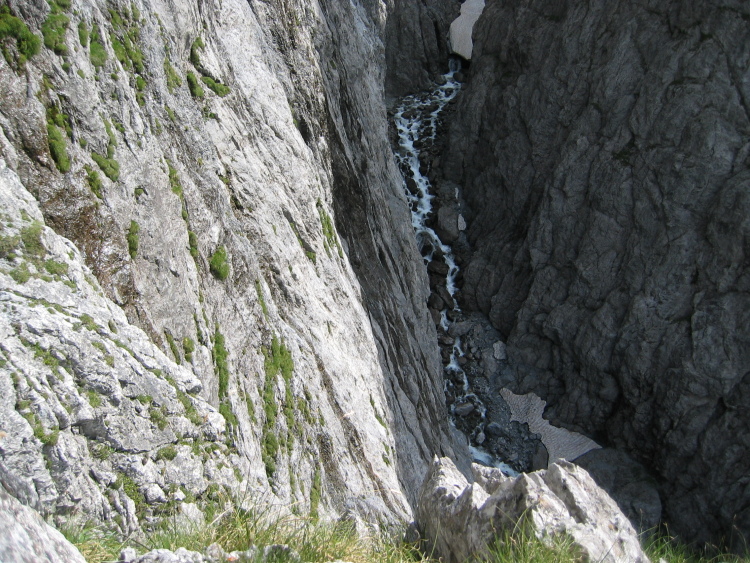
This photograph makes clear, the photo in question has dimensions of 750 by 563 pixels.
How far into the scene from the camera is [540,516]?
596cm

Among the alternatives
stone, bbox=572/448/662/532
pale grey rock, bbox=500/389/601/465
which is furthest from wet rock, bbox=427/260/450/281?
→ stone, bbox=572/448/662/532

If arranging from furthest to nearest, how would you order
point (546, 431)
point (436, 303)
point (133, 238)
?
point (436, 303) < point (546, 431) < point (133, 238)

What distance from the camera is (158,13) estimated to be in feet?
37.4

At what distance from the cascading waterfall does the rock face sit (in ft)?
70.9

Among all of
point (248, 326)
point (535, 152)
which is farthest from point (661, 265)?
point (248, 326)

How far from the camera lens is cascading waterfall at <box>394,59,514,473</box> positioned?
1200 inches

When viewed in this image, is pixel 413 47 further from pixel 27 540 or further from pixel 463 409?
pixel 27 540

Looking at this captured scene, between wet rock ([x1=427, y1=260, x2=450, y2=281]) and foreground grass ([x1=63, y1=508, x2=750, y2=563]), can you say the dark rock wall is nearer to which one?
wet rock ([x1=427, y1=260, x2=450, y2=281])

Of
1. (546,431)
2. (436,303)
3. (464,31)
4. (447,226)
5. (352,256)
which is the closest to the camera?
(352,256)

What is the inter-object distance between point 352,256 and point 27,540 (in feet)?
51.8

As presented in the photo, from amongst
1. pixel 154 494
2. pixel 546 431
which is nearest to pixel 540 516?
pixel 154 494

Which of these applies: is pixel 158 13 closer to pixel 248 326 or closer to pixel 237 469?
pixel 248 326

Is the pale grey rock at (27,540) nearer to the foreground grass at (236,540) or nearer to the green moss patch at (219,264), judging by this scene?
the foreground grass at (236,540)

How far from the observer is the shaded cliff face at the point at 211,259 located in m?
6.46
